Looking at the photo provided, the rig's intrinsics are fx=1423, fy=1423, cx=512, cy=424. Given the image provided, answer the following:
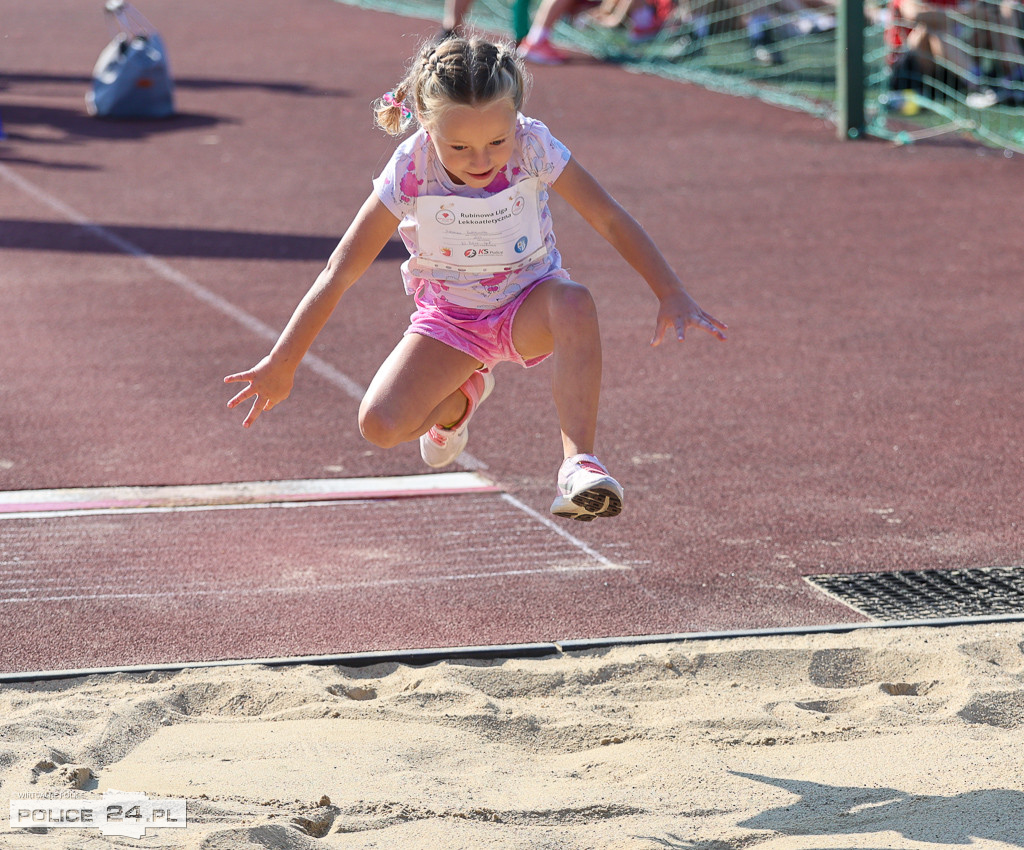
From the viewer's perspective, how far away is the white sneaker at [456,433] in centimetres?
474

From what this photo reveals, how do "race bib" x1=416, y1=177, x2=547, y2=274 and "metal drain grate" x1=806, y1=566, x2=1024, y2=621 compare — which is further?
"metal drain grate" x1=806, y1=566, x2=1024, y2=621

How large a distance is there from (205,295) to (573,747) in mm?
5668

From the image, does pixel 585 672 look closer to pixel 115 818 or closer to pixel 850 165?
pixel 115 818

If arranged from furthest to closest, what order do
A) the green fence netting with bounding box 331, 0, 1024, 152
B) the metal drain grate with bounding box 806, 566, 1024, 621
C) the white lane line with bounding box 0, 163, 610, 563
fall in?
1. the green fence netting with bounding box 331, 0, 1024, 152
2. the white lane line with bounding box 0, 163, 610, 563
3. the metal drain grate with bounding box 806, 566, 1024, 621

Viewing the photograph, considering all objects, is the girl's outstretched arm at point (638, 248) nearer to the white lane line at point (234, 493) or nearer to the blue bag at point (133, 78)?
the white lane line at point (234, 493)

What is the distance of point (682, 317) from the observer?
13.0ft

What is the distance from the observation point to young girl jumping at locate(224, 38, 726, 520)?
3.97 metres

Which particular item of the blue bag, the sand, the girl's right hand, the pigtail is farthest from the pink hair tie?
the blue bag

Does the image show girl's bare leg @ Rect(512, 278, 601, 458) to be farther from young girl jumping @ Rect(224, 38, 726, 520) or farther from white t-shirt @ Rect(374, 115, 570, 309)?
white t-shirt @ Rect(374, 115, 570, 309)

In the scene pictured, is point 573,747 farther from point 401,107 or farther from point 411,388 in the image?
point 401,107

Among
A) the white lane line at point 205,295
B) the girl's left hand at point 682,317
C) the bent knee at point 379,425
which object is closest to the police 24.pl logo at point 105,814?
the bent knee at point 379,425

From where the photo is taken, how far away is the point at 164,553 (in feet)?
17.7

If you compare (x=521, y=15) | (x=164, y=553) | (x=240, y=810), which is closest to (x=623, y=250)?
(x=240, y=810)

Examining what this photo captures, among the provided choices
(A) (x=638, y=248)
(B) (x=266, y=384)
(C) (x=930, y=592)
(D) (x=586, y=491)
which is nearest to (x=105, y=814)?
(B) (x=266, y=384)
